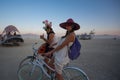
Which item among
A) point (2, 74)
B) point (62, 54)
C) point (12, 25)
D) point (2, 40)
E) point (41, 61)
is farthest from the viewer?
point (12, 25)

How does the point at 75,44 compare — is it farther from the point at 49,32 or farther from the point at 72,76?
the point at 49,32

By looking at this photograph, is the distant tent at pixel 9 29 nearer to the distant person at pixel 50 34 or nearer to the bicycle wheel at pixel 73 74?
the distant person at pixel 50 34

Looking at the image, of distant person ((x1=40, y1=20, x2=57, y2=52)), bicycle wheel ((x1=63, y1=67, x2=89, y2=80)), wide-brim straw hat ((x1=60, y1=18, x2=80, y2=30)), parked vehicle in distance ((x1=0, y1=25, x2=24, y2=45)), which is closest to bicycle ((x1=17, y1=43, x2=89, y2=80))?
bicycle wheel ((x1=63, y1=67, x2=89, y2=80))

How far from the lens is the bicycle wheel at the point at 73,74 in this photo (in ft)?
13.1

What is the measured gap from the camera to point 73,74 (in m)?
4.12

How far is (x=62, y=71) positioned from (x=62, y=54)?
1.89 ft

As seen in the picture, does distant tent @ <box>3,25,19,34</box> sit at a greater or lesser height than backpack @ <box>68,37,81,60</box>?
greater

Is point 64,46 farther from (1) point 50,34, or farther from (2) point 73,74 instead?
(1) point 50,34

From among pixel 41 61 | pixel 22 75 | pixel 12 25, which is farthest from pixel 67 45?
pixel 12 25

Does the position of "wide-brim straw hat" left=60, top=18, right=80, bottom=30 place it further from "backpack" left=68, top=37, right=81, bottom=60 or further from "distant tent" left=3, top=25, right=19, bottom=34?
"distant tent" left=3, top=25, right=19, bottom=34

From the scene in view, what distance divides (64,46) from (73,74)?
0.88 meters

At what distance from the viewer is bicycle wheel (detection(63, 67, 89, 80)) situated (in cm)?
400

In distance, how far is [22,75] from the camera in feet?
16.6

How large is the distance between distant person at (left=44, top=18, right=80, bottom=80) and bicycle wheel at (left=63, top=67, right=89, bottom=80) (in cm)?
29
